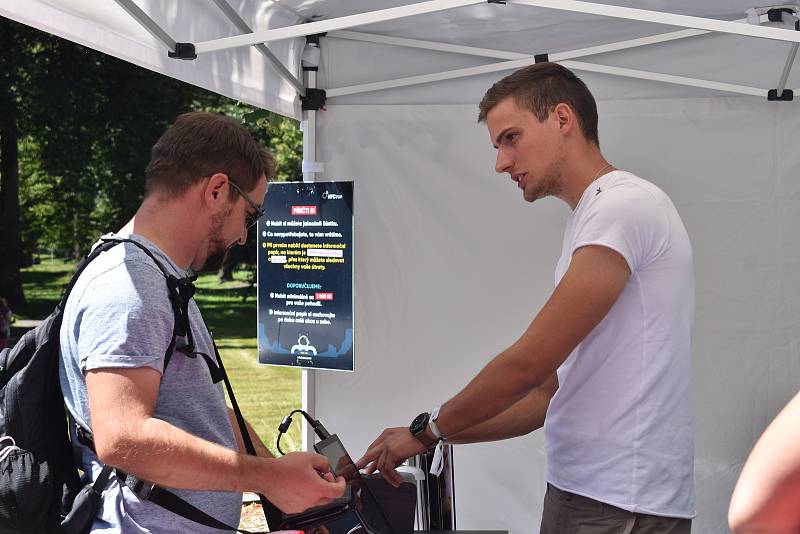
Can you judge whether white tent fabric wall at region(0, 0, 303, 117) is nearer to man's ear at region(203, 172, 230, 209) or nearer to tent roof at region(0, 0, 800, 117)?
tent roof at region(0, 0, 800, 117)

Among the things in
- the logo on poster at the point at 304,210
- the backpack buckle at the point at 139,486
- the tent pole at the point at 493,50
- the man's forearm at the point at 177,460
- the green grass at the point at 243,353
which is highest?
the tent pole at the point at 493,50

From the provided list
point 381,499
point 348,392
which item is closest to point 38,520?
point 381,499

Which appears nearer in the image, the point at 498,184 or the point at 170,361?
the point at 170,361

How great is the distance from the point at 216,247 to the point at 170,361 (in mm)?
269

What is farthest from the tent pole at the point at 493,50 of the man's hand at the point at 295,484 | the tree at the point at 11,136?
the tree at the point at 11,136

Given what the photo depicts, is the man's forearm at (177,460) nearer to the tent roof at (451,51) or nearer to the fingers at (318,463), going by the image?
the fingers at (318,463)

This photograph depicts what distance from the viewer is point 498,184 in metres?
3.74

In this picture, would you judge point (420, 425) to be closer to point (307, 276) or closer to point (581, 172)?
point (581, 172)

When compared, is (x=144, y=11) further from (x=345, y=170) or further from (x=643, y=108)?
(x=643, y=108)

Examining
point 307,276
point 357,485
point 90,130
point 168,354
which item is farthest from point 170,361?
point 90,130

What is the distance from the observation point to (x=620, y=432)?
177 cm

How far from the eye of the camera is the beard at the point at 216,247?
1628 mm

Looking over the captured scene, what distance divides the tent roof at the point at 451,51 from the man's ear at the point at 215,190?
1093 millimetres

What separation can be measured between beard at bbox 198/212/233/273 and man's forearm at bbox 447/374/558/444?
0.83 m
